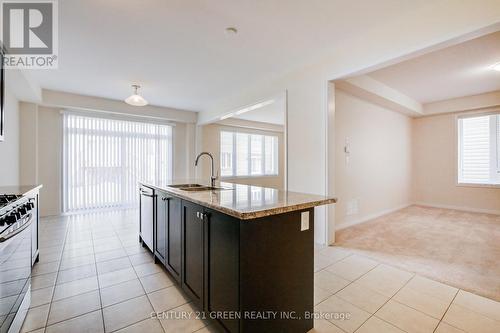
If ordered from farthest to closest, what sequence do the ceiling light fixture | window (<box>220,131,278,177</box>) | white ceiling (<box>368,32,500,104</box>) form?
window (<box>220,131,278,177</box>) → white ceiling (<box>368,32,500,104</box>) → the ceiling light fixture

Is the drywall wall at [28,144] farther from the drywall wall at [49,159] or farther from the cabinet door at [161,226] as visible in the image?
the cabinet door at [161,226]

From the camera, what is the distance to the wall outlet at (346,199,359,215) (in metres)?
4.17

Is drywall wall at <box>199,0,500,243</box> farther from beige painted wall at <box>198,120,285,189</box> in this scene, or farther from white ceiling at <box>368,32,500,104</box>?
beige painted wall at <box>198,120,285,189</box>

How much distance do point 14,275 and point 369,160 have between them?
202 inches

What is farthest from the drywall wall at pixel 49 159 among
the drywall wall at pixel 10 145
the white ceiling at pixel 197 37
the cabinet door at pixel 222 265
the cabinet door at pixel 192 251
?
the cabinet door at pixel 222 265

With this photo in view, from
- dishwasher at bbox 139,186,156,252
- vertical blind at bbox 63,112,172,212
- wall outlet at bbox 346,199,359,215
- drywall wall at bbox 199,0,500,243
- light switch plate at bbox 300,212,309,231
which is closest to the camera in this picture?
light switch plate at bbox 300,212,309,231

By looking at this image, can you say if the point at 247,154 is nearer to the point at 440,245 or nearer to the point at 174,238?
the point at 440,245

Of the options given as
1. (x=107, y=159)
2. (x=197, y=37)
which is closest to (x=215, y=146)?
(x=107, y=159)

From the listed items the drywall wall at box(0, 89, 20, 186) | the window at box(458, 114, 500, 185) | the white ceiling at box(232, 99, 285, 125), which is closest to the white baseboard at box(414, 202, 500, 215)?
the window at box(458, 114, 500, 185)

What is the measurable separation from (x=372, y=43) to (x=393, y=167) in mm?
3770

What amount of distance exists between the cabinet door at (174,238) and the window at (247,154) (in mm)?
5034

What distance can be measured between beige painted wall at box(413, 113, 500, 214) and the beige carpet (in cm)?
51

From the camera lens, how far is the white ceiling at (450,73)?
3.00 m

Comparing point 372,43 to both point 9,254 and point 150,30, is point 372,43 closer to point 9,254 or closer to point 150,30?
point 150,30
